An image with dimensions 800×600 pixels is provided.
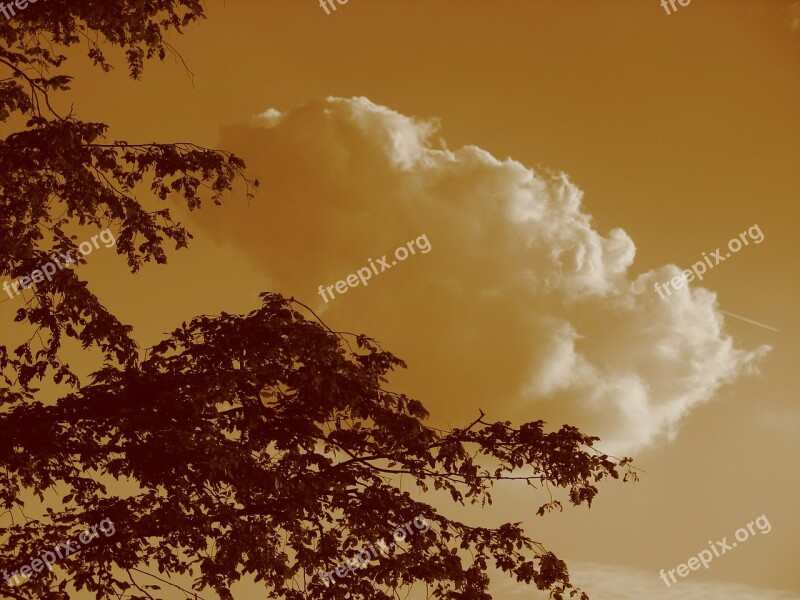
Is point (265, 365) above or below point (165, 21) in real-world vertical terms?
below

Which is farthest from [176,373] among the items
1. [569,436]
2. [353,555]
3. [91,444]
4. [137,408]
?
[569,436]

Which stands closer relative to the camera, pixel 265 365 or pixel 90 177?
pixel 265 365

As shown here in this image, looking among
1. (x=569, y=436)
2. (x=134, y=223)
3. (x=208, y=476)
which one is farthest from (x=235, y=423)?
(x=569, y=436)

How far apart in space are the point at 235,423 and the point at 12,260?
3.66m

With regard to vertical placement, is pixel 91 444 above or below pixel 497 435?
above

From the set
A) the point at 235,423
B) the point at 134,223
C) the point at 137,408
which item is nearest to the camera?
the point at 137,408

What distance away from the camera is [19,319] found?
9078 mm

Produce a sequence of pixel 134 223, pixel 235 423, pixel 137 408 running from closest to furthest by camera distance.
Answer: pixel 137 408, pixel 235 423, pixel 134 223

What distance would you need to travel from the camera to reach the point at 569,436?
8.69 metres

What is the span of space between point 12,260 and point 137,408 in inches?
110

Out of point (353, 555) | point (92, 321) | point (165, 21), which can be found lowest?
point (353, 555)

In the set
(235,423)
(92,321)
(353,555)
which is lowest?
(353,555)

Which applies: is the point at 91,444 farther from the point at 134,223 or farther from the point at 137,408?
the point at 134,223

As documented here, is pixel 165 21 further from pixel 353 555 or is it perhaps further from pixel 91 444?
pixel 353 555
